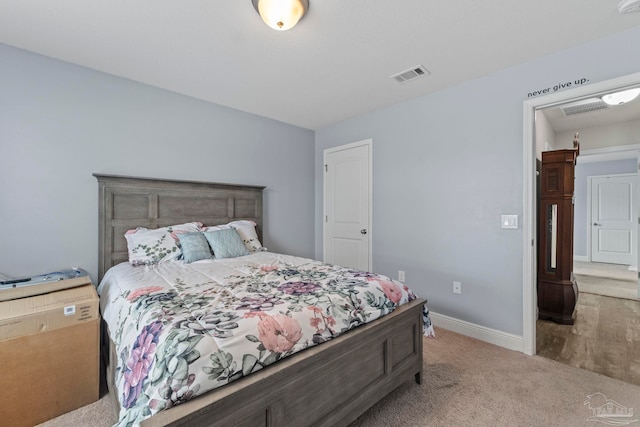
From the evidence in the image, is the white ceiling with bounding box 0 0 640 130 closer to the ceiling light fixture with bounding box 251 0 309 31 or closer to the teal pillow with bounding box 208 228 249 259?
the ceiling light fixture with bounding box 251 0 309 31

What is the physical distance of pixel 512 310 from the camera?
2.50m

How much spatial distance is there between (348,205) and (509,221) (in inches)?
73.8

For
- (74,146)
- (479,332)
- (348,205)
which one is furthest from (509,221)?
(74,146)

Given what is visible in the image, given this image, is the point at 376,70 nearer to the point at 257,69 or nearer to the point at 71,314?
the point at 257,69

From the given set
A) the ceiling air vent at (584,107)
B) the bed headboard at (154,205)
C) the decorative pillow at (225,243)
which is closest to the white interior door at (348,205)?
the bed headboard at (154,205)

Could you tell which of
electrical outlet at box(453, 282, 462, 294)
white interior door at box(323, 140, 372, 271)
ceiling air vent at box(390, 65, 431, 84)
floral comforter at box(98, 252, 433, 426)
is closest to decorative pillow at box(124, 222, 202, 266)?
floral comforter at box(98, 252, 433, 426)

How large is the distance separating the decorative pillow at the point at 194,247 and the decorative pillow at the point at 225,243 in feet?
0.19

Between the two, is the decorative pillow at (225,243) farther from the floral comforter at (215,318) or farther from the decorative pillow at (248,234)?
the floral comforter at (215,318)

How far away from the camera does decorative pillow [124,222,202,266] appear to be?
8.09 ft

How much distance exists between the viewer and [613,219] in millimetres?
6203

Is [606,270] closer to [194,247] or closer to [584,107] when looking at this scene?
[584,107]

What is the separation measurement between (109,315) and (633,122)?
6249 mm

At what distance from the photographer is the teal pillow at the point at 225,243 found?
267 centimetres

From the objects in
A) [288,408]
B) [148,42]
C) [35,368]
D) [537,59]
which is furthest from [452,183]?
[35,368]
